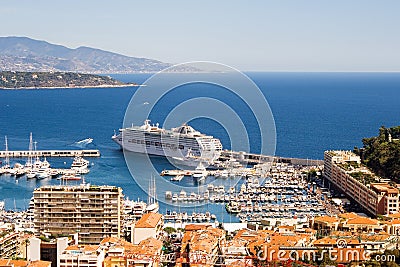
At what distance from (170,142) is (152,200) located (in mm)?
6490

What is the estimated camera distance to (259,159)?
647 inches

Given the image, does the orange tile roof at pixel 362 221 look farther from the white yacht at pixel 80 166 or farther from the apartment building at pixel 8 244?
the white yacht at pixel 80 166

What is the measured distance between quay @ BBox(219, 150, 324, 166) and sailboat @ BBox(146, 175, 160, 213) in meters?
2.90

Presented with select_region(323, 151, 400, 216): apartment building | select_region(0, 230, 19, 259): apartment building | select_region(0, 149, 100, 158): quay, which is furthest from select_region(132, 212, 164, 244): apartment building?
select_region(0, 149, 100, 158): quay

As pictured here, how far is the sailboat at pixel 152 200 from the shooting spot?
34.9ft

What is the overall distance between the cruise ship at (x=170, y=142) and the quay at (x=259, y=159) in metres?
0.43

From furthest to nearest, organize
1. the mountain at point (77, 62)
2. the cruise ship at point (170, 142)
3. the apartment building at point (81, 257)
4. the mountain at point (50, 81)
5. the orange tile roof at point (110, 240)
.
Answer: the mountain at point (77, 62)
the mountain at point (50, 81)
the cruise ship at point (170, 142)
the orange tile roof at point (110, 240)
the apartment building at point (81, 257)

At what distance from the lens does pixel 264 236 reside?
8.15m

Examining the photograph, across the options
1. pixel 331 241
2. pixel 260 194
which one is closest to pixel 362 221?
pixel 331 241

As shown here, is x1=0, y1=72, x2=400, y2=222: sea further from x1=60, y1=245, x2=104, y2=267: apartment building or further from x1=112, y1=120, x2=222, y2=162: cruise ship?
x1=60, y1=245, x2=104, y2=267: apartment building

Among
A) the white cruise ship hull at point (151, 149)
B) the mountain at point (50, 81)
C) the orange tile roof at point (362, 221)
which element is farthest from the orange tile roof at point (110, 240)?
the mountain at point (50, 81)

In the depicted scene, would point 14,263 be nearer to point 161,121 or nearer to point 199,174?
point 199,174

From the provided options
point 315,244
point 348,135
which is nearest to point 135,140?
point 348,135

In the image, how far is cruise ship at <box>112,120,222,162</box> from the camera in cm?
1752
